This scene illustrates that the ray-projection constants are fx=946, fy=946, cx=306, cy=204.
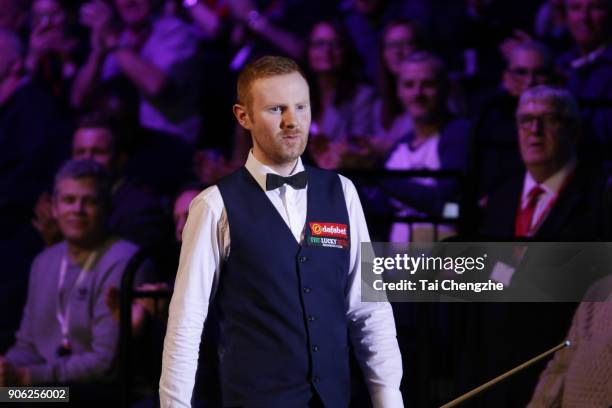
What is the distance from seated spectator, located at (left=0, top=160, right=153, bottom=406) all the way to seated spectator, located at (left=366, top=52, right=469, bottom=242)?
51.8 inches

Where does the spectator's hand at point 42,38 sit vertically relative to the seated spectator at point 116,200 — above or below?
above

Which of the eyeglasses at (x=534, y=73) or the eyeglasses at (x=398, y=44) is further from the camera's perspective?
the eyeglasses at (x=398, y=44)

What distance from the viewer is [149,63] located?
5.43 meters

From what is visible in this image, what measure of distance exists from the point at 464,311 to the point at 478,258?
215 millimetres

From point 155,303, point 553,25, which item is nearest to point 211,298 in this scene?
point 155,303

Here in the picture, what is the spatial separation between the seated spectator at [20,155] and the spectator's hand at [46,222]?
12cm

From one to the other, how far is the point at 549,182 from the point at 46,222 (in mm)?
2705

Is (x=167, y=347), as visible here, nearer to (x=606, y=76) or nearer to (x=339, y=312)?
(x=339, y=312)

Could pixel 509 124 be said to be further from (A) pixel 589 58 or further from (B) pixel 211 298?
(B) pixel 211 298

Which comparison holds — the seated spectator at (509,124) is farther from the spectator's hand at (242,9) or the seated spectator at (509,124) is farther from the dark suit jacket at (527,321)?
the spectator's hand at (242,9)

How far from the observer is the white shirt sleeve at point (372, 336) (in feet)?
7.11

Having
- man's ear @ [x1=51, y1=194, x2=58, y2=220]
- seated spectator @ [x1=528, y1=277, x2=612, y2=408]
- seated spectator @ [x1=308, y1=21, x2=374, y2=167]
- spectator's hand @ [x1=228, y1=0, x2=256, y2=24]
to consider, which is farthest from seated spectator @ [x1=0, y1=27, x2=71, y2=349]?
seated spectator @ [x1=528, y1=277, x2=612, y2=408]

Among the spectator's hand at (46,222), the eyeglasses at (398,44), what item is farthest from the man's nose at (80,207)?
the eyeglasses at (398,44)

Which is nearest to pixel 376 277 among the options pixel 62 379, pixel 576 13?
pixel 62 379
